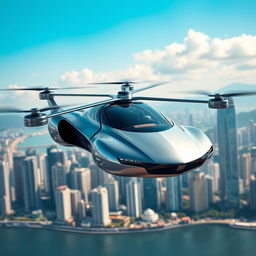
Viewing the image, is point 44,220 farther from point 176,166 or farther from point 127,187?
point 176,166

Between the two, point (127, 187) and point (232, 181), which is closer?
point (127, 187)

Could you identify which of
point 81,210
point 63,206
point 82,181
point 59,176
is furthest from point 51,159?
point 81,210

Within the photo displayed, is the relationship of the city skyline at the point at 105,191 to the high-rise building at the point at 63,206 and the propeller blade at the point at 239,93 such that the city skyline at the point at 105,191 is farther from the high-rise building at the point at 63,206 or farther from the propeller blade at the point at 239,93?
the propeller blade at the point at 239,93

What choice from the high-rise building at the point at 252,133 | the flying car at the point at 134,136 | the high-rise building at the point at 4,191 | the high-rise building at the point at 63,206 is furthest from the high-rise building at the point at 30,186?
the high-rise building at the point at 252,133

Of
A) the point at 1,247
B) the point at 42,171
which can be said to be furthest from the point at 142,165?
the point at 42,171

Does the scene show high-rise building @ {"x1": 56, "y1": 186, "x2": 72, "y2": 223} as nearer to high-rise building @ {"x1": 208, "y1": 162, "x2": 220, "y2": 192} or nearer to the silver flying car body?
high-rise building @ {"x1": 208, "y1": 162, "x2": 220, "y2": 192}

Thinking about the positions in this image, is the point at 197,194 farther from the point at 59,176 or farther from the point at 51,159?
the point at 51,159

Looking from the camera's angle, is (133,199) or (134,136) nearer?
(134,136)
